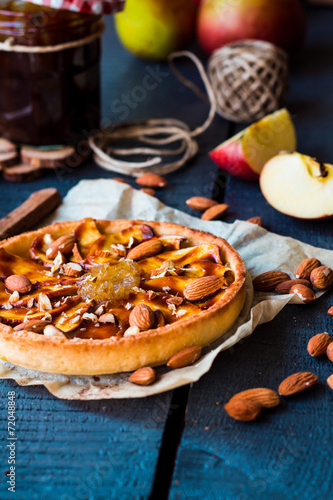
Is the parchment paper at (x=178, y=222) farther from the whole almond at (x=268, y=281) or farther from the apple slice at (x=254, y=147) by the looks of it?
the apple slice at (x=254, y=147)

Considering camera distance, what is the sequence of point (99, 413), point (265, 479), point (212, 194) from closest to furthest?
1. point (265, 479)
2. point (99, 413)
3. point (212, 194)

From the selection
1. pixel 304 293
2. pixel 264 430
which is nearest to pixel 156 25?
pixel 304 293

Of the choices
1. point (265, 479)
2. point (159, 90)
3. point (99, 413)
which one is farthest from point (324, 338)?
point (159, 90)

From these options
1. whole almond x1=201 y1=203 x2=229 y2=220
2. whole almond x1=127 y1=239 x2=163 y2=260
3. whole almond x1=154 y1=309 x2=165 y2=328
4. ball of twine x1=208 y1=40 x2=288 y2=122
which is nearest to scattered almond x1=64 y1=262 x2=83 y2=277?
whole almond x1=127 y1=239 x2=163 y2=260

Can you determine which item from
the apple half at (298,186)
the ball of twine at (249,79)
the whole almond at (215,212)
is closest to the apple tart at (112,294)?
the whole almond at (215,212)

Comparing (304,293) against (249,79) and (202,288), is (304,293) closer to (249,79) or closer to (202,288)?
(202,288)

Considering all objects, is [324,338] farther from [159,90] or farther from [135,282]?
[159,90]
